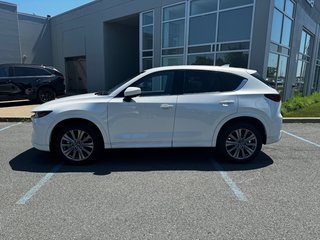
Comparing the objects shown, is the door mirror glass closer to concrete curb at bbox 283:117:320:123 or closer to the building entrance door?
concrete curb at bbox 283:117:320:123

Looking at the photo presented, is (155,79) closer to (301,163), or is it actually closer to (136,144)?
(136,144)

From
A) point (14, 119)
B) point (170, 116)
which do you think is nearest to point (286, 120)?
point (170, 116)

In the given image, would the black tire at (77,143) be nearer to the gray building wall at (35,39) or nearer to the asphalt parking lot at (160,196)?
the asphalt parking lot at (160,196)

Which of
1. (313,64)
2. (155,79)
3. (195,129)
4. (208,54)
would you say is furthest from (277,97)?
(313,64)

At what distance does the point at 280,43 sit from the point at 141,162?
9.50m

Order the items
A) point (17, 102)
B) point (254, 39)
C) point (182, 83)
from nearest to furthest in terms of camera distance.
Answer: point (182, 83)
point (254, 39)
point (17, 102)

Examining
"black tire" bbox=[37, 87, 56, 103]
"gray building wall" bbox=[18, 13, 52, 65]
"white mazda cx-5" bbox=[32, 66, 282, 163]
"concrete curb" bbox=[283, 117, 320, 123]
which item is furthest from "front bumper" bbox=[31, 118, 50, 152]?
"gray building wall" bbox=[18, 13, 52, 65]

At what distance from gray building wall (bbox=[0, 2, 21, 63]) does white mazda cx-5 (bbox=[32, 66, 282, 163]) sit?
16.5 metres

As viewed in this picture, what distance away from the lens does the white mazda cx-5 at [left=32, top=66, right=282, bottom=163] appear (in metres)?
4.51

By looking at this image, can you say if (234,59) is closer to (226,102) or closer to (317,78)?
(226,102)

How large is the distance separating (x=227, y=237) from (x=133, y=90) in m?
2.66

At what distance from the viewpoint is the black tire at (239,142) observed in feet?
15.6

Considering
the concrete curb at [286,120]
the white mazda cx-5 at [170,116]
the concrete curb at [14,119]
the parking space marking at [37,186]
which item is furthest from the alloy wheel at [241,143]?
the concrete curb at [14,119]

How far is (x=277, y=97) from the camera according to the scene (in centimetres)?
479
